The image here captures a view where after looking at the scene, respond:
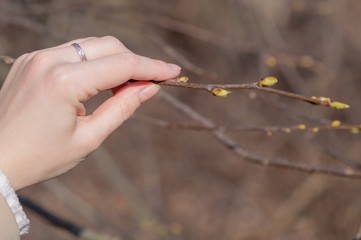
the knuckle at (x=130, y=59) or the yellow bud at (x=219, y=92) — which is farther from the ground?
the yellow bud at (x=219, y=92)

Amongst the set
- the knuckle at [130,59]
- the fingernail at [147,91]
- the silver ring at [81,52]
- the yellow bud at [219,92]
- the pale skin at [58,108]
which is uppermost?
the yellow bud at [219,92]

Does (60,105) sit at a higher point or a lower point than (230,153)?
lower

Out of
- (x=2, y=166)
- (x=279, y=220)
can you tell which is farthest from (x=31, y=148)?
(x=279, y=220)

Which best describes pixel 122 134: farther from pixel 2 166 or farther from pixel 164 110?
pixel 2 166

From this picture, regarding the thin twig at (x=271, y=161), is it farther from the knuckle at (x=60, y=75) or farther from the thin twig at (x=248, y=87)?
the knuckle at (x=60, y=75)

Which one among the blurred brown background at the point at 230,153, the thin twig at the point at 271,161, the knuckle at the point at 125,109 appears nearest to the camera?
the knuckle at the point at 125,109

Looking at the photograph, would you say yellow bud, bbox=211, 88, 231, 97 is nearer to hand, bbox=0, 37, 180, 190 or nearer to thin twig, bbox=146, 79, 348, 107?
thin twig, bbox=146, 79, 348, 107

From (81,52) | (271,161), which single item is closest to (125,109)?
(81,52)

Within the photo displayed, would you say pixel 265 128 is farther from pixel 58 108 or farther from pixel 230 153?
pixel 230 153

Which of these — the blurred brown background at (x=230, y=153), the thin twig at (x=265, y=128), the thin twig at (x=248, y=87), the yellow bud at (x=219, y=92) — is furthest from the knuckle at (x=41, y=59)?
the blurred brown background at (x=230, y=153)
